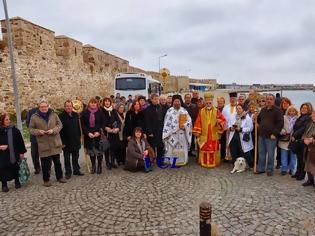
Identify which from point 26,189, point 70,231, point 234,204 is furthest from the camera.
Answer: point 26,189

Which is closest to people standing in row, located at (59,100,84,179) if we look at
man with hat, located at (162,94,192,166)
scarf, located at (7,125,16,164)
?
scarf, located at (7,125,16,164)

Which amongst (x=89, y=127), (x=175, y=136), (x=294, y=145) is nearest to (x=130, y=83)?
(x=175, y=136)

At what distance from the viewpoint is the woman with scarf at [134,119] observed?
270 inches

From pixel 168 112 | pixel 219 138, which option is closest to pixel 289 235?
pixel 219 138

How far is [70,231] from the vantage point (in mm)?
3871

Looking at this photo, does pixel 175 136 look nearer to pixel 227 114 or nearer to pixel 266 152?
pixel 227 114

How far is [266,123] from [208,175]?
66.7 inches

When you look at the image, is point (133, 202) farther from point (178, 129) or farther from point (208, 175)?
point (178, 129)

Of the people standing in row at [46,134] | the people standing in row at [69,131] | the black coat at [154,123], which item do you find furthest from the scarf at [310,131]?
the people standing in row at [46,134]

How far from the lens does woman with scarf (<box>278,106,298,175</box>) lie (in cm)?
596

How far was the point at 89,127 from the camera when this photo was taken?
641cm

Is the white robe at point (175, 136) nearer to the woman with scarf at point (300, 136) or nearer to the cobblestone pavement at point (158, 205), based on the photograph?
the cobblestone pavement at point (158, 205)

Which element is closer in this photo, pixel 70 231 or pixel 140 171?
pixel 70 231

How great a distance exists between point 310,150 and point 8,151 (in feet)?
19.1
